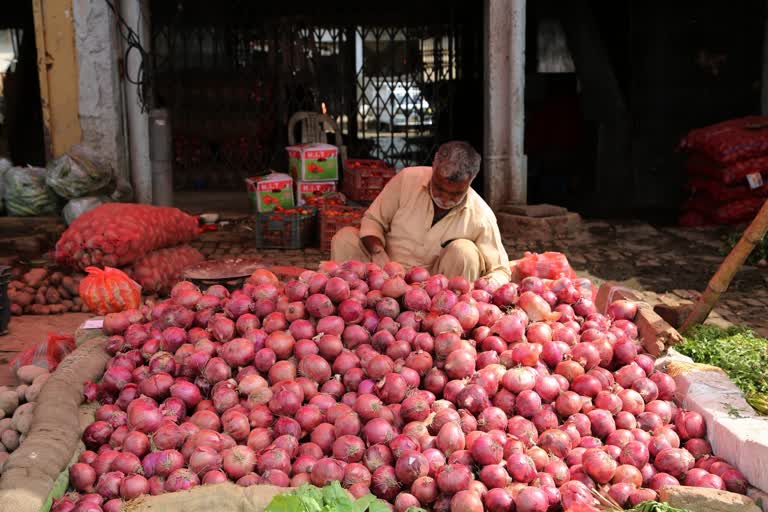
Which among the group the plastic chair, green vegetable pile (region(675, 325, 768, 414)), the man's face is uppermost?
the plastic chair

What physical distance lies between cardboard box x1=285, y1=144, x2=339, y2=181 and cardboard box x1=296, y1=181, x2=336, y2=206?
4cm

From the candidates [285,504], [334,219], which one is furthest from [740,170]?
[285,504]

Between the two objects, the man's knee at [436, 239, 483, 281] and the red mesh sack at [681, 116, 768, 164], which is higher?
the red mesh sack at [681, 116, 768, 164]

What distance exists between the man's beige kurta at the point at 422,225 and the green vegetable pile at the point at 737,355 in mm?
987

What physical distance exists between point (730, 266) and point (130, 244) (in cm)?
408

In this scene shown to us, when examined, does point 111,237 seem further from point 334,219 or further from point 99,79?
point 99,79

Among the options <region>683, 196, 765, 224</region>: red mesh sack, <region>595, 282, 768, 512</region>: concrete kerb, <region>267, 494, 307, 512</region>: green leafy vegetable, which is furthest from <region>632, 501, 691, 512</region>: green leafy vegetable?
<region>683, 196, 765, 224</region>: red mesh sack

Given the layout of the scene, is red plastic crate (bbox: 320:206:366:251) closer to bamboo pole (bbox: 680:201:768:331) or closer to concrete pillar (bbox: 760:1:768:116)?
bamboo pole (bbox: 680:201:768:331)

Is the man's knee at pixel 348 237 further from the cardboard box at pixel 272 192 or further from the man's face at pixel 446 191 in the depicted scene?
the cardboard box at pixel 272 192

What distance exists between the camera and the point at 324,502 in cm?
245

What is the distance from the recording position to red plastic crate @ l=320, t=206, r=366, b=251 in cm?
736

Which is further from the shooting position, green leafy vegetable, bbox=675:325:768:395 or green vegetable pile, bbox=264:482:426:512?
green leafy vegetable, bbox=675:325:768:395

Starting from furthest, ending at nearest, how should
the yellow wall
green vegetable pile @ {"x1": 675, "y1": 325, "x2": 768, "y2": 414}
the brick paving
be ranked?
1. the yellow wall
2. the brick paving
3. green vegetable pile @ {"x1": 675, "y1": 325, "x2": 768, "y2": 414}

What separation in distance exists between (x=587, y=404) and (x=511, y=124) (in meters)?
5.87
